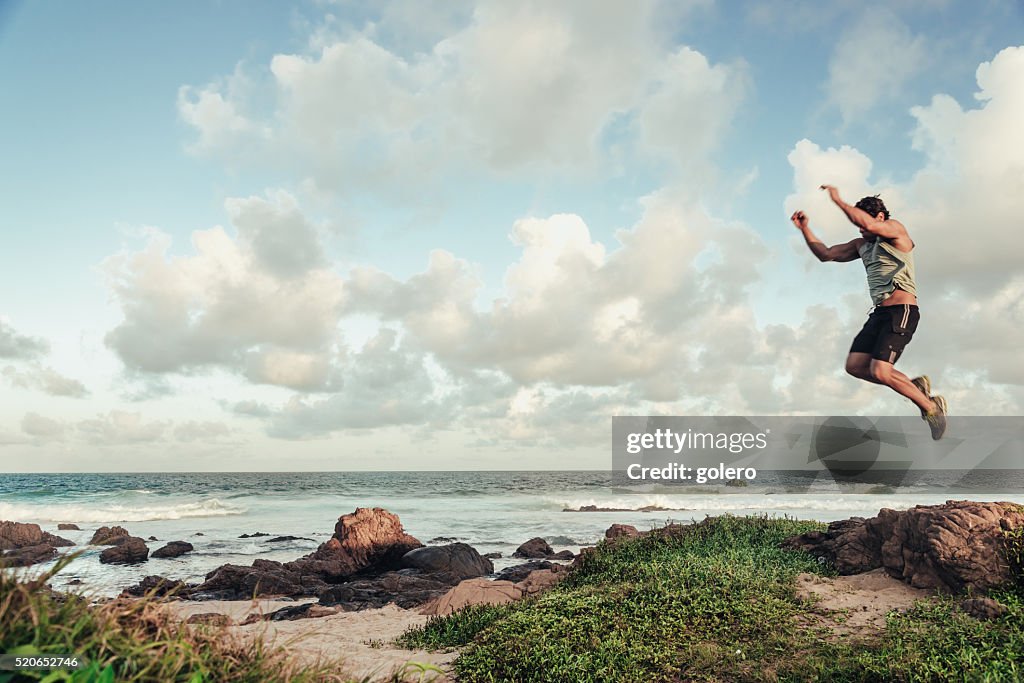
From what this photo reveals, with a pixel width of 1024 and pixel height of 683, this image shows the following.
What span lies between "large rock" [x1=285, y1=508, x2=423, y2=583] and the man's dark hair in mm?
13416

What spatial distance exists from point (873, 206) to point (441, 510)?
32.4 metres

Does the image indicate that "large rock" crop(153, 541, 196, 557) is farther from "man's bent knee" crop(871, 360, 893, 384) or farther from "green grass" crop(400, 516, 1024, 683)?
"man's bent knee" crop(871, 360, 893, 384)

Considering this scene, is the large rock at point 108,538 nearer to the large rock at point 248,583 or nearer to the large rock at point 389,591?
the large rock at point 248,583

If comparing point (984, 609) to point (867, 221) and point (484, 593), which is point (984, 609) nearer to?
point (867, 221)

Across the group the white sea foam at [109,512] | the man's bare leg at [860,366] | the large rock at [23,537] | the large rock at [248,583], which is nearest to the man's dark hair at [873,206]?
the man's bare leg at [860,366]

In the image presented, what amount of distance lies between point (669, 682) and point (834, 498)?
26087 millimetres

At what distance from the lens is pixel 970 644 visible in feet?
21.0

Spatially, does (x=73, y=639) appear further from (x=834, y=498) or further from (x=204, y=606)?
(x=834, y=498)

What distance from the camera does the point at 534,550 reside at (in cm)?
1939

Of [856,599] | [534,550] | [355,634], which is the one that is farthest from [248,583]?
[856,599]

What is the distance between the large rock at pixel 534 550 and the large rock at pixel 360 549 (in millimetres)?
4169

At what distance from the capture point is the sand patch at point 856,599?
752 cm

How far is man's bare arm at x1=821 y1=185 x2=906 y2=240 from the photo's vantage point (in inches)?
179

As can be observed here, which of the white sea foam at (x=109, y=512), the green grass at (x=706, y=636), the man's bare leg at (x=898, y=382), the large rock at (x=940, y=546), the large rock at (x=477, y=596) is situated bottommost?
the white sea foam at (x=109, y=512)
